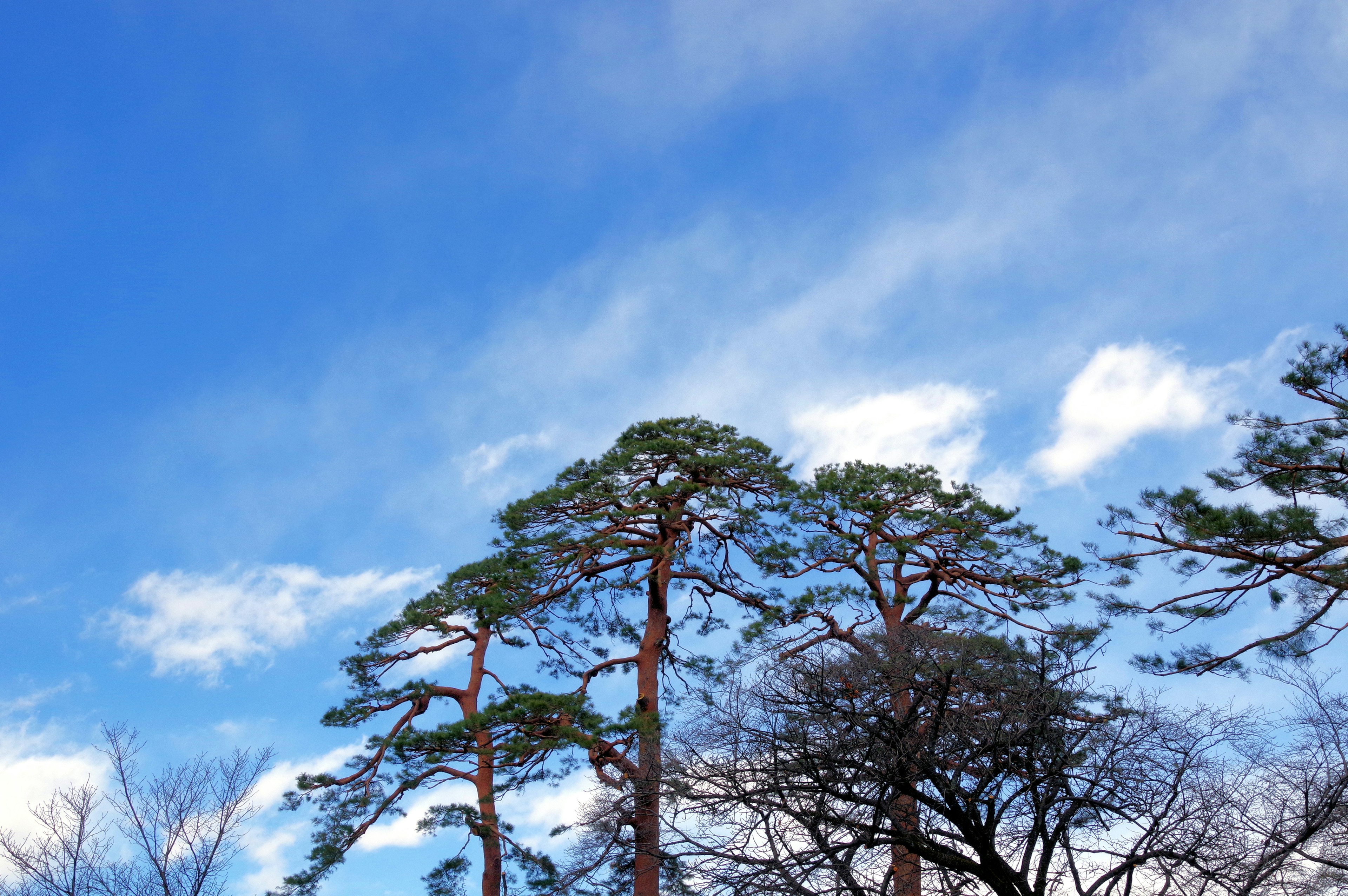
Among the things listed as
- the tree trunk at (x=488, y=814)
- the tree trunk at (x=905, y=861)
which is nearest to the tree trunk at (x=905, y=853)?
the tree trunk at (x=905, y=861)

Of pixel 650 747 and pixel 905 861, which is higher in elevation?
pixel 650 747

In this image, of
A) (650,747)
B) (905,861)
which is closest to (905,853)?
(905,861)

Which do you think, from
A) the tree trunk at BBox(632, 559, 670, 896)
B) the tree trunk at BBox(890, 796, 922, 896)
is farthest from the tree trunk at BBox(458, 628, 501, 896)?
the tree trunk at BBox(890, 796, 922, 896)

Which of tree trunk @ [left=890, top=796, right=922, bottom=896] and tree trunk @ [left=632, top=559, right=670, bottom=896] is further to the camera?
tree trunk @ [left=632, top=559, right=670, bottom=896]

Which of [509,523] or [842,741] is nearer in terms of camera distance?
[842,741]

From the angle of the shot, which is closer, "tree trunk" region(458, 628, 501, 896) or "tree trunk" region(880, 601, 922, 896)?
"tree trunk" region(880, 601, 922, 896)

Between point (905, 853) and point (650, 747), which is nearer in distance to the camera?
point (905, 853)

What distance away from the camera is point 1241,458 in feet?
51.1

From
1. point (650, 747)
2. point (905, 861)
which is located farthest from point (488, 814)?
point (905, 861)

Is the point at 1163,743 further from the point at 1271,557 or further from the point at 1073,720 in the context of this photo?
the point at 1271,557

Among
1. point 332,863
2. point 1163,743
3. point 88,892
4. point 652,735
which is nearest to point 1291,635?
point 1163,743

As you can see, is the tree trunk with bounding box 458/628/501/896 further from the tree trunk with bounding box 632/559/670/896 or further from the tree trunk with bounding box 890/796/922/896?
the tree trunk with bounding box 890/796/922/896

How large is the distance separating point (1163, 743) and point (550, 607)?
1069 cm

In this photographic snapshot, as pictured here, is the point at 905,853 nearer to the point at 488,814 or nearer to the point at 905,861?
the point at 905,861
